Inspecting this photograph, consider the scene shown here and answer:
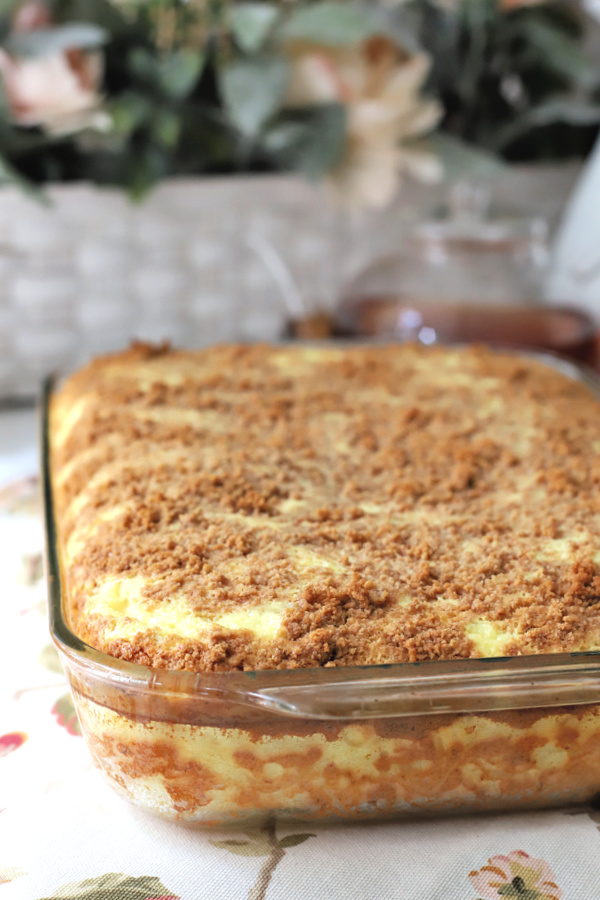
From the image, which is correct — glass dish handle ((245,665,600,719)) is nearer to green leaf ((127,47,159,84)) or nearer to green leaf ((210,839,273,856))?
green leaf ((210,839,273,856))

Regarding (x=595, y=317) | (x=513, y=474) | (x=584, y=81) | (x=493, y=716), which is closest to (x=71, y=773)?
(x=493, y=716)

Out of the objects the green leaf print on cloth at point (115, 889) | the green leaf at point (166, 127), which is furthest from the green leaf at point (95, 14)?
the green leaf print on cloth at point (115, 889)

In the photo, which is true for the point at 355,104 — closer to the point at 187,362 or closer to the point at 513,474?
the point at 187,362

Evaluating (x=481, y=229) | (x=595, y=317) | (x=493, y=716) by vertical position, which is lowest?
(x=595, y=317)

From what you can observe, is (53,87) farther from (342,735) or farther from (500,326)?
(342,735)

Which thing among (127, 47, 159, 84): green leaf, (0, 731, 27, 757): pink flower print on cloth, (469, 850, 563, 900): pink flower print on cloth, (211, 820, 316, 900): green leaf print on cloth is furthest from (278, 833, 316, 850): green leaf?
(127, 47, 159, 84): green leaf

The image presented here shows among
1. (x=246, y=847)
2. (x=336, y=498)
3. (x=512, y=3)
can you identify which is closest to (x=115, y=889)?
(x=246, y=847)
